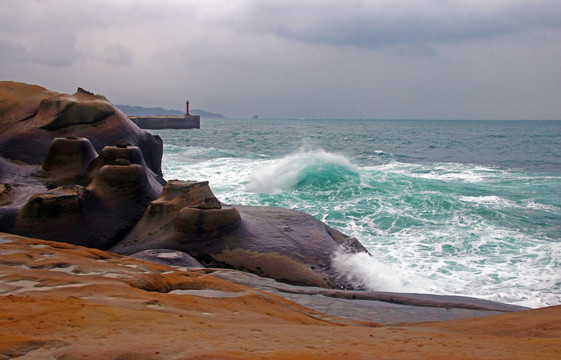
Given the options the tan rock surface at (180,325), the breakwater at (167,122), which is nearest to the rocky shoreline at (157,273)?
the tan rock surface at (180,325)

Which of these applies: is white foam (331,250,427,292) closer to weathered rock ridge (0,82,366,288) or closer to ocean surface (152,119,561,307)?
ocean surface (152,119,561,307)

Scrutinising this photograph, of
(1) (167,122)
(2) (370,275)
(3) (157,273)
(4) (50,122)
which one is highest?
(1) (167,122)

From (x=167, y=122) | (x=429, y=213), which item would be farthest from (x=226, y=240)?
(x=167, y=122)

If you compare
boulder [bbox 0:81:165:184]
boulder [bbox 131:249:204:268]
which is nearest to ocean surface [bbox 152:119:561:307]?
boulder [bbox 131:249:204:268]

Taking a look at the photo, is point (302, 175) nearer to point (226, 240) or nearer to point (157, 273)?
point (226, 240)

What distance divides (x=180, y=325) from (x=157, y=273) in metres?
1.11

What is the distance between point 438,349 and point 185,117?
49.0 meters

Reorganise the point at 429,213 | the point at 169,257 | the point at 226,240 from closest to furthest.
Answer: the point at 169,257 < the point at 226,240 < the point at 429,213

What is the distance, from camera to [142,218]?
516cm

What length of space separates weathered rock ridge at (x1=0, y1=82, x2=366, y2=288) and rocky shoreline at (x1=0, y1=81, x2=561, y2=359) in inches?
0.6

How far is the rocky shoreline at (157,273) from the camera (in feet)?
5.65

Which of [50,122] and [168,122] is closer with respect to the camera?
[50,122]

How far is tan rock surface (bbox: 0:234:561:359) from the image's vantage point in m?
1.56

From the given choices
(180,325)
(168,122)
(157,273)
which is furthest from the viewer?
(168,122)
